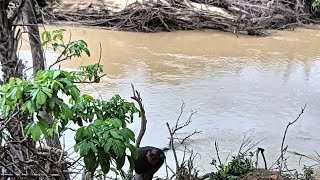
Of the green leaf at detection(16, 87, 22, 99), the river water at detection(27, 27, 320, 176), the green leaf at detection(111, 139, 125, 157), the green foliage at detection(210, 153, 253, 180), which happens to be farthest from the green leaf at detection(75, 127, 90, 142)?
the river water at detection(27, 27, 320, 176)

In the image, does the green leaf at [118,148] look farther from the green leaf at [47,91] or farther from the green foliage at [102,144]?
the green leaf at [47,91]

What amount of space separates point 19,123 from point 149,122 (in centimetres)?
334

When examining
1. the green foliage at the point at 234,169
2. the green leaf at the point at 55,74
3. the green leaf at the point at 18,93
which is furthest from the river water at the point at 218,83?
the green leaf at the point at 18,93

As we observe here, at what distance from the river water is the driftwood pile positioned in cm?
34

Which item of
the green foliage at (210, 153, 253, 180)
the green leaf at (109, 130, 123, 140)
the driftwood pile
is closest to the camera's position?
the green leaf at (109, 130, 123, 140)

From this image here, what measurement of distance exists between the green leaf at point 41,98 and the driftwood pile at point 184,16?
399 inches

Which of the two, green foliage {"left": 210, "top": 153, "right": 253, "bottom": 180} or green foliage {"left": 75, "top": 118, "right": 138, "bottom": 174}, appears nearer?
green foliage {"left": 75, "top": 118, "right": 138, "bottom": 174}

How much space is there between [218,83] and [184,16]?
4856mm

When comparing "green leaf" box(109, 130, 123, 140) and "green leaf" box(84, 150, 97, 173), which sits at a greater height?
"green leaf" box(109, 130, 123, 140)

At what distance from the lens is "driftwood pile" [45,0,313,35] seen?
1176cm

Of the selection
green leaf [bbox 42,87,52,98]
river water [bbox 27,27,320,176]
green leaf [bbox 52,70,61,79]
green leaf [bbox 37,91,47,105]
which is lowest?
river water [bbox 27,27,320,176]

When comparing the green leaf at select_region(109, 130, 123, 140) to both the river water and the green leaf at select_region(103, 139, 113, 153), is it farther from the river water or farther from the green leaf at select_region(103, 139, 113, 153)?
the river water

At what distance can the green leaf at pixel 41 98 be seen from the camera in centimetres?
161

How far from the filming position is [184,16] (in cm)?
1209
